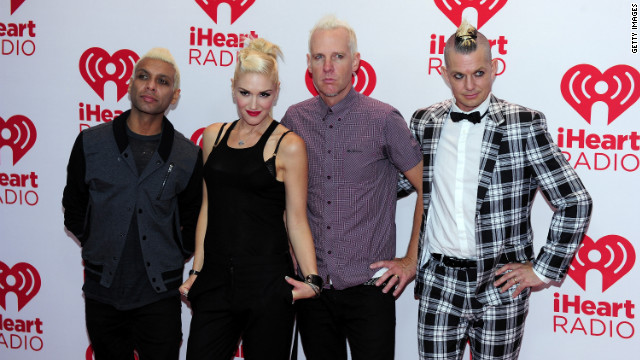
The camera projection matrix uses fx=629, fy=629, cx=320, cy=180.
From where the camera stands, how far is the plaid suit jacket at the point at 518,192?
258 centimetres

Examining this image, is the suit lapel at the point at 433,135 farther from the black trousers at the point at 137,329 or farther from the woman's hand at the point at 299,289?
the black trousers at the point at 137,329

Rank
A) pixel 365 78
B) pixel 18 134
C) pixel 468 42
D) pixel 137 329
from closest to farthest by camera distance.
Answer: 1. pixel 468 42
2. pixel 137 329
3. pixel 365 78
4. pixel 18 134

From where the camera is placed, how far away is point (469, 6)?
3242 millimetres

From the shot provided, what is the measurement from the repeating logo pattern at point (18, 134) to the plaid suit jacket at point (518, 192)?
8.89 ft

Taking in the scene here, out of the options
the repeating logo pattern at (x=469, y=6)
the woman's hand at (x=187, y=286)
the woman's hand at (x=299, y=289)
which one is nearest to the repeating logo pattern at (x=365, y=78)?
the repeating logo pattern at (x=469, y=6)

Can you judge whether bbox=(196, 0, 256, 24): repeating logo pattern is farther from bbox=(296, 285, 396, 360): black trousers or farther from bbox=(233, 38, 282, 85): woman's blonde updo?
bbox=(296, 285, 396, 360): black trousers

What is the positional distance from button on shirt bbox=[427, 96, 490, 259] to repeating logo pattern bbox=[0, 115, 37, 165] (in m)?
2.50

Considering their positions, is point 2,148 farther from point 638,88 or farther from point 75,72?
point 638,88

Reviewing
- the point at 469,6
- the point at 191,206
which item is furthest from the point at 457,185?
the point at 191,206

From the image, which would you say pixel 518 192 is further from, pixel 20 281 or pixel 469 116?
pixel 20 281

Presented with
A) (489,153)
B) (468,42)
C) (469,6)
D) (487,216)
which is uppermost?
(469,6)

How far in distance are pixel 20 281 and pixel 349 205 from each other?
2347 mm

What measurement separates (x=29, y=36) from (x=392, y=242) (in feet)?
8.25

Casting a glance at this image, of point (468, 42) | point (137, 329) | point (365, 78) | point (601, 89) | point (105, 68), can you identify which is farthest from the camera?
point (105, 68)
